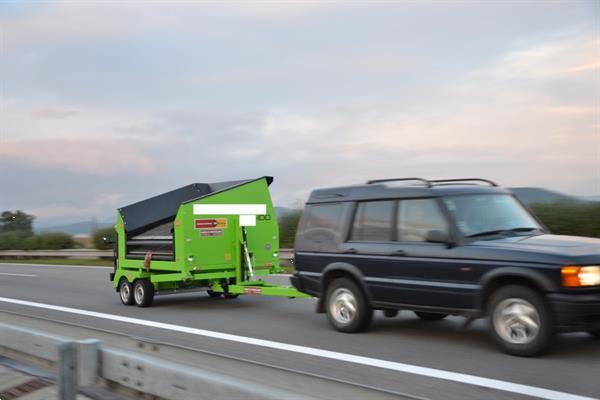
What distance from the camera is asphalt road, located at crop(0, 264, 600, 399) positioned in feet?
19.5

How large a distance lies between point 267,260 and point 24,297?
633 cm

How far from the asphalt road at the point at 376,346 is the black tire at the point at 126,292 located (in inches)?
10.6

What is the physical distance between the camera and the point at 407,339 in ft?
26.7

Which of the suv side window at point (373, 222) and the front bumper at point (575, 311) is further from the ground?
the suv side window at point (373, 222)

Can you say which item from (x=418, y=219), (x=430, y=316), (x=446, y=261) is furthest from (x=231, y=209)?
(x=446, y=261)

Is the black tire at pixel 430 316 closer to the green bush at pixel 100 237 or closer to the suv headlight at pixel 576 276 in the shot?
the suv headlight at pixel 576 276

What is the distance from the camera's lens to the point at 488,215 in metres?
7.90

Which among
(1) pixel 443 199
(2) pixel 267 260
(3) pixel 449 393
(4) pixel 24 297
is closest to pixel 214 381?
(3) pixel 449 393

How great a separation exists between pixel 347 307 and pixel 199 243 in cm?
378

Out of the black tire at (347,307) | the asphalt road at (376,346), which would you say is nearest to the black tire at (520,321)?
the asphalt road at (376,346)

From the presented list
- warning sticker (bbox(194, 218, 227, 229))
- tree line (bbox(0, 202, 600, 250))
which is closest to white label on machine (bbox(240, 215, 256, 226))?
warning sticker (bbox(194, 218, 227, 229))

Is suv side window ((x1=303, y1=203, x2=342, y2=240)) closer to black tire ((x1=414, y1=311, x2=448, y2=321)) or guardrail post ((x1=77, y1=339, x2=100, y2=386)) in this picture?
black tire ((x1=414, y1=311, x2=448, y2=321))

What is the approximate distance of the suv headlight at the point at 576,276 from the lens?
21.3 ft

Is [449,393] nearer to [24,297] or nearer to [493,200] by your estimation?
[493,200]
